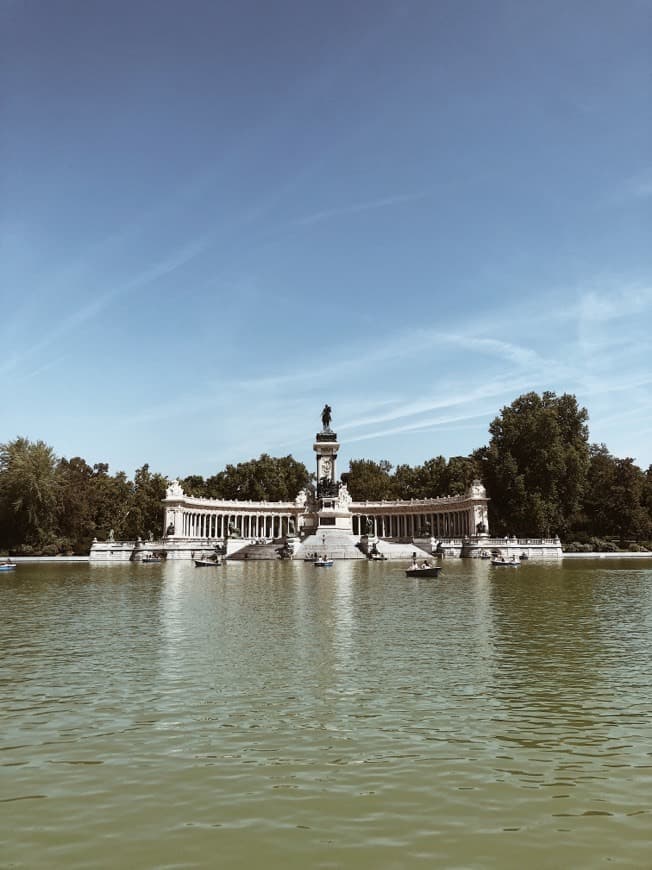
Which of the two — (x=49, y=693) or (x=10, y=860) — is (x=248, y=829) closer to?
(x=10, y=860)

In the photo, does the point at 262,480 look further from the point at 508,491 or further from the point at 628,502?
the point at 628,502

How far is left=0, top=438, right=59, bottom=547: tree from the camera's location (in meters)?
82.2

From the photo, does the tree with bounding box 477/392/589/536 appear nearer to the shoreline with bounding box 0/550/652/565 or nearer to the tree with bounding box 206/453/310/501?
the shoreline with bounding box 0/550/652/565

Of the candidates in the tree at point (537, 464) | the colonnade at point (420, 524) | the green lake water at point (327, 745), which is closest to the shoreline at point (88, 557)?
the tree at point (537, 464)

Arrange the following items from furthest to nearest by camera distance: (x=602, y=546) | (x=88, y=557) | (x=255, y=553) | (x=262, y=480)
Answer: (x=262, y=480) < (x=602, y=546) < (x=88, y=557) < (x=255, y=553)

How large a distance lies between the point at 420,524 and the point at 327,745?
103340 mm

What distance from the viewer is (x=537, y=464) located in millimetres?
93375

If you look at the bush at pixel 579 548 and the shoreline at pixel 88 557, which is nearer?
the shoreline at pixel 88 557

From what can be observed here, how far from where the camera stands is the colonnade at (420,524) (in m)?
104

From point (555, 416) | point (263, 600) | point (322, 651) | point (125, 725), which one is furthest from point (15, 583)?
point (555, 416)

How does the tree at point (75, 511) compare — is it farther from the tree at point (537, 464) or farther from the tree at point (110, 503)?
the tree at point (537, 464)

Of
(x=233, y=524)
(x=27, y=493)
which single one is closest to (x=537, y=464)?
(x=233, y=524)

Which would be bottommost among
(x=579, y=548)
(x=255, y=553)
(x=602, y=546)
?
(x=579, y=548)

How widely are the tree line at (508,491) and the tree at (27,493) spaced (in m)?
0.12
